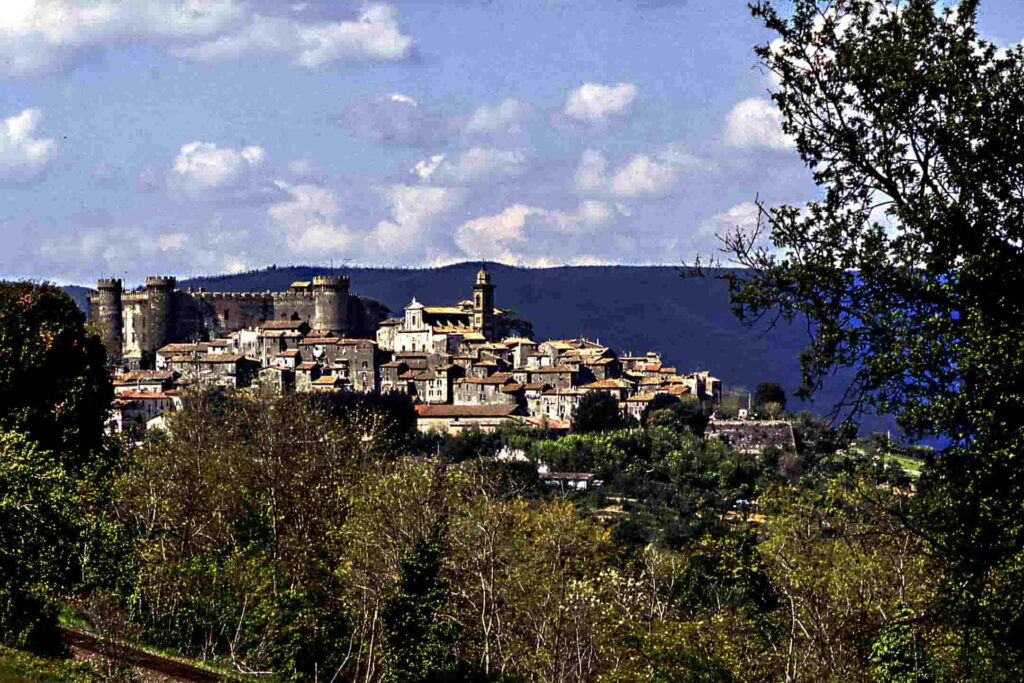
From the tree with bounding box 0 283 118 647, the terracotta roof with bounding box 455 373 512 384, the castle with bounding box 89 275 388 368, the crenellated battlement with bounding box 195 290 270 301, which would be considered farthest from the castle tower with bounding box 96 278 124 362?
the tree with bounding box 0 283 118 647

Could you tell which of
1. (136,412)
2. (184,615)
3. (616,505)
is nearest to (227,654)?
(184,615)

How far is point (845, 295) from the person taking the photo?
487 inches

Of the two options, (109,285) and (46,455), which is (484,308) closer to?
(109,285)

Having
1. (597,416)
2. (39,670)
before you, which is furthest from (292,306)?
(39,670)

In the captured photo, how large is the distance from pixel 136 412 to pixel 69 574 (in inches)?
3166

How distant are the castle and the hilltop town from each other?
0.36 feet

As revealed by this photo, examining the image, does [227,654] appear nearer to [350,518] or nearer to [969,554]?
[350,518]

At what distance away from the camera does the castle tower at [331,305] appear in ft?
434

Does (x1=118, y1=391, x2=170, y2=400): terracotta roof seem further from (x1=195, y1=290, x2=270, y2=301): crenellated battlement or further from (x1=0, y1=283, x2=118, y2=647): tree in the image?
(x1=0, y1=283, x2=118, y2=647): tree

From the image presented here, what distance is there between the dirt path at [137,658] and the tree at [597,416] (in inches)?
2860

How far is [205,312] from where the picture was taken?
138 metres

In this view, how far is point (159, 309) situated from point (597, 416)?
59.9 m

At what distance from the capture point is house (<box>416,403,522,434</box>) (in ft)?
325

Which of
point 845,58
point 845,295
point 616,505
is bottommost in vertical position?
point 616,505
